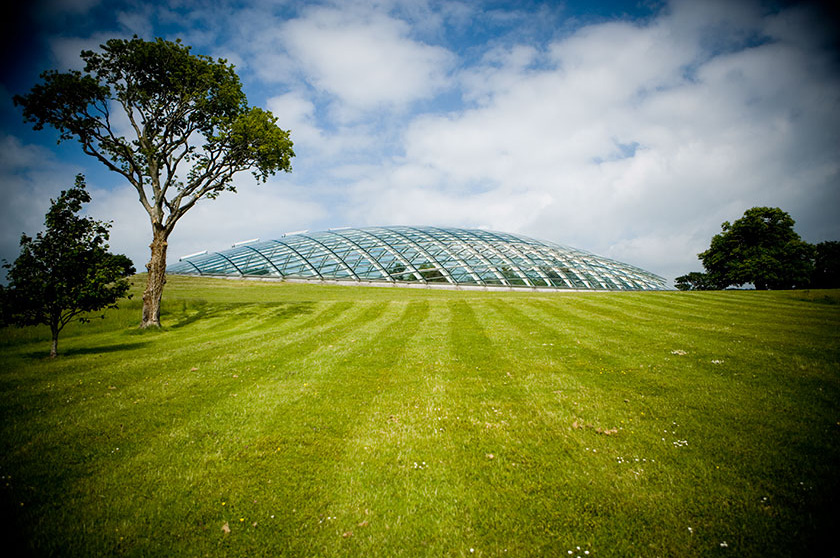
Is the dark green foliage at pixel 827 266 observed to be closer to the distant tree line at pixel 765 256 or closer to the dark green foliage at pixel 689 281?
the distant tree line at pixel 765 256

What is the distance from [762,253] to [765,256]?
817mm

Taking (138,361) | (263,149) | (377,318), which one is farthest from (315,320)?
(263,149)

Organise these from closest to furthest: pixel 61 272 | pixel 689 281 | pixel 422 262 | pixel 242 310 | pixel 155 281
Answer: pixel 61 272 < pixel 155 281 < pixel 242 310 < pixel 422 262 < pixel 689 281

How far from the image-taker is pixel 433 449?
19.2 feet

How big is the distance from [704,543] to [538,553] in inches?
81.0

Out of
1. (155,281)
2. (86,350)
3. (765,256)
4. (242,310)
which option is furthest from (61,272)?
(765,256)

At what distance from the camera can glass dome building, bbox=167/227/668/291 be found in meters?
40.9

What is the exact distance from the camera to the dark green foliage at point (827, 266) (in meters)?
42.6

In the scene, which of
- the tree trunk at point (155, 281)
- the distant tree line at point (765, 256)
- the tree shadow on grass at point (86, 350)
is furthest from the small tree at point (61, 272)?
the distant tree line at point (765, 256)

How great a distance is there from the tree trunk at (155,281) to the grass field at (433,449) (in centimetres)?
634

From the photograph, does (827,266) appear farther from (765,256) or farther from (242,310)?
(242,310)

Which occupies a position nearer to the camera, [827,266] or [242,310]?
[242,310]

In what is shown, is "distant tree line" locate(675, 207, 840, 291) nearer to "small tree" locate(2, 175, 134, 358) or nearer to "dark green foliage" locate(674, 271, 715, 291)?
"dark green foliage" locate(674, 271, 715, 291)

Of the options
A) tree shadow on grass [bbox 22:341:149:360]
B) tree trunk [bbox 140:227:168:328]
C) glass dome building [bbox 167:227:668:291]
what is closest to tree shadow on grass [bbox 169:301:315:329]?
tree trunk [bbox 140:227:168:328]
